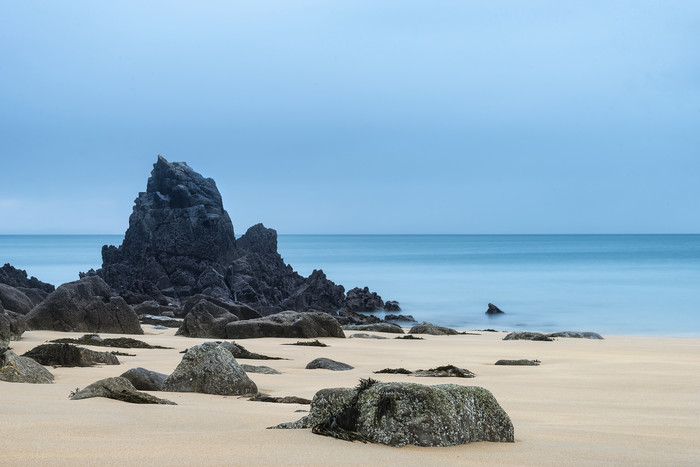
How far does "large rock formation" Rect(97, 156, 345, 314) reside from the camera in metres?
47.3

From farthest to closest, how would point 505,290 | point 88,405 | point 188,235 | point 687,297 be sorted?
point 505,290 < point 188,235 < point 687,297 < point 88,405

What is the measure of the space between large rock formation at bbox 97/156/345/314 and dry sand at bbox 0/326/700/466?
33223 millimetres

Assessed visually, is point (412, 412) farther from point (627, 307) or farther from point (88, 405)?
point (627, 307)

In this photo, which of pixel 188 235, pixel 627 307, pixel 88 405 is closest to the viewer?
pixel 88 405

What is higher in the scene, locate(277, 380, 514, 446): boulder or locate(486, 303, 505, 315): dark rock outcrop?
locate(486, 303, 505, 315): dark rock outcrop

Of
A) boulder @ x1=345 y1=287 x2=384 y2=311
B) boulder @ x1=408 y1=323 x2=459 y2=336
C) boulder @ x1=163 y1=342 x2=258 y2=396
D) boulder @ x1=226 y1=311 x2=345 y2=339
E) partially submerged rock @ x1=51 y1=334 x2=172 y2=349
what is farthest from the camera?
boulder @ x1=345 y1=287 x2=384 y2=311

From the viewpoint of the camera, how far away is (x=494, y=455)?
4.73m

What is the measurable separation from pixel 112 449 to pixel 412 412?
1846 millimetres

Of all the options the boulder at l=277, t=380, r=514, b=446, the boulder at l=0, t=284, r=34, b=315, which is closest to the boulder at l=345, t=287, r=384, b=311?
the boulder at l=0, t=284, r=34, b=315

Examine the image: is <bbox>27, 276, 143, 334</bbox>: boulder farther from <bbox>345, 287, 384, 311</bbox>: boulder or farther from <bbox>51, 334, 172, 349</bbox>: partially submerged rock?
<bbox>345, 287, 384, 311</bbox>: boulder

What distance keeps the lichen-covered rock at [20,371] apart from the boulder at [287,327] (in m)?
11.7

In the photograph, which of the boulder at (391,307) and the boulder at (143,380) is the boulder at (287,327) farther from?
the boulder at (391,307)

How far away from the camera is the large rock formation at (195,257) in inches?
1863

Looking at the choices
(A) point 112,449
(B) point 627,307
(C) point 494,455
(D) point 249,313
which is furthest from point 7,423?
(B) point 627,307
